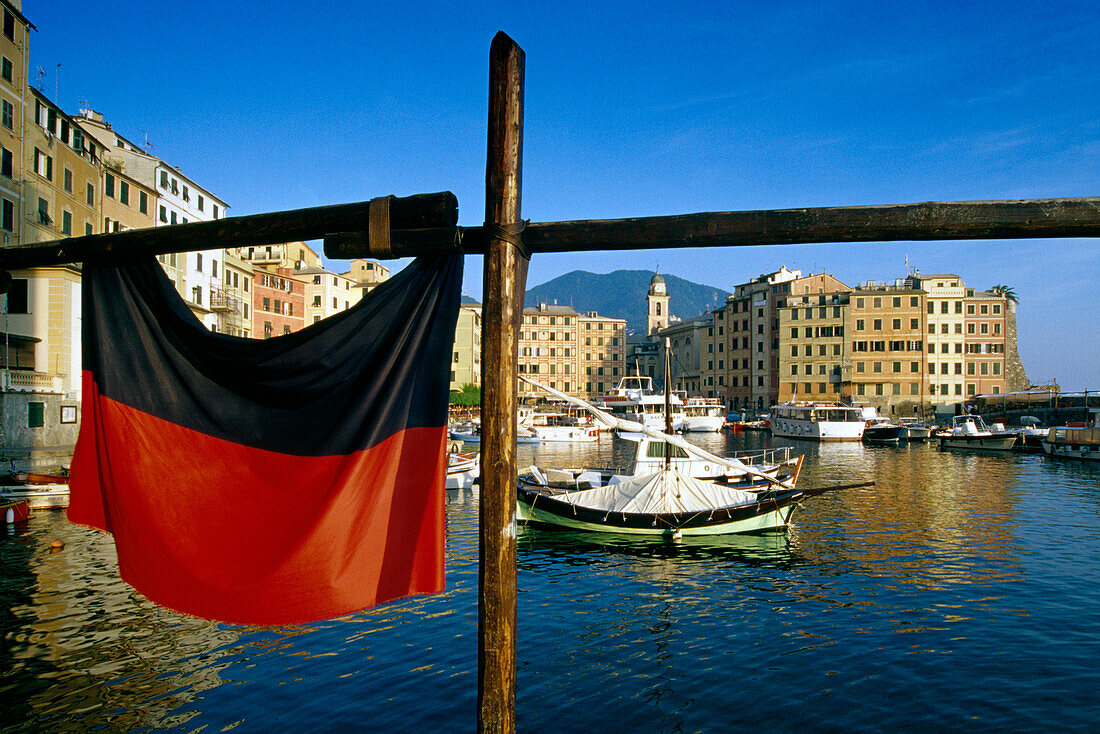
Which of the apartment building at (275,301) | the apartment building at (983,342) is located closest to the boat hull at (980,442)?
the apartment building at (983,342)

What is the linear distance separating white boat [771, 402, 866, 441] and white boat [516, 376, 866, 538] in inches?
2099

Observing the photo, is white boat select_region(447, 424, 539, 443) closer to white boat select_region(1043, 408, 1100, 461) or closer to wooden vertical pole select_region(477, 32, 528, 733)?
white boat select_region(1043, 408, 1100, 461)

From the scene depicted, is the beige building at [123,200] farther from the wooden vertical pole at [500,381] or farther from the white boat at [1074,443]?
the white boat at [1074,443]

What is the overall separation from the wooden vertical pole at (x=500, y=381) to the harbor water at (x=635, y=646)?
6.91 metres

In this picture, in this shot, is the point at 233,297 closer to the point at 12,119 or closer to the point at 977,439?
the point at 12,119

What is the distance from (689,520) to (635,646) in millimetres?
10406

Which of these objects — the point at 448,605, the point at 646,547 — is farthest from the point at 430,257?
the point at 646,547

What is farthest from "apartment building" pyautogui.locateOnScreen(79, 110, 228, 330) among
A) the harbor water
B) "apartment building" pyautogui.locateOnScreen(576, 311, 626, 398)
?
"apartment building" pyautogui.locateOnScreen(576, 311, 626, 398)

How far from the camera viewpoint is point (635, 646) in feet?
46.5

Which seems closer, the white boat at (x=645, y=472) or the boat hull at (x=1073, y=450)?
the white boat at (x=645, y=472)

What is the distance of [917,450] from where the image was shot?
6400cm

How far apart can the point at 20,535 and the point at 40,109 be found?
2705cm

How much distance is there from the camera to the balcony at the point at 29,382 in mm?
33125

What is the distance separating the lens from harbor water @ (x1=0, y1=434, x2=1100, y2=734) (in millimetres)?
11031
